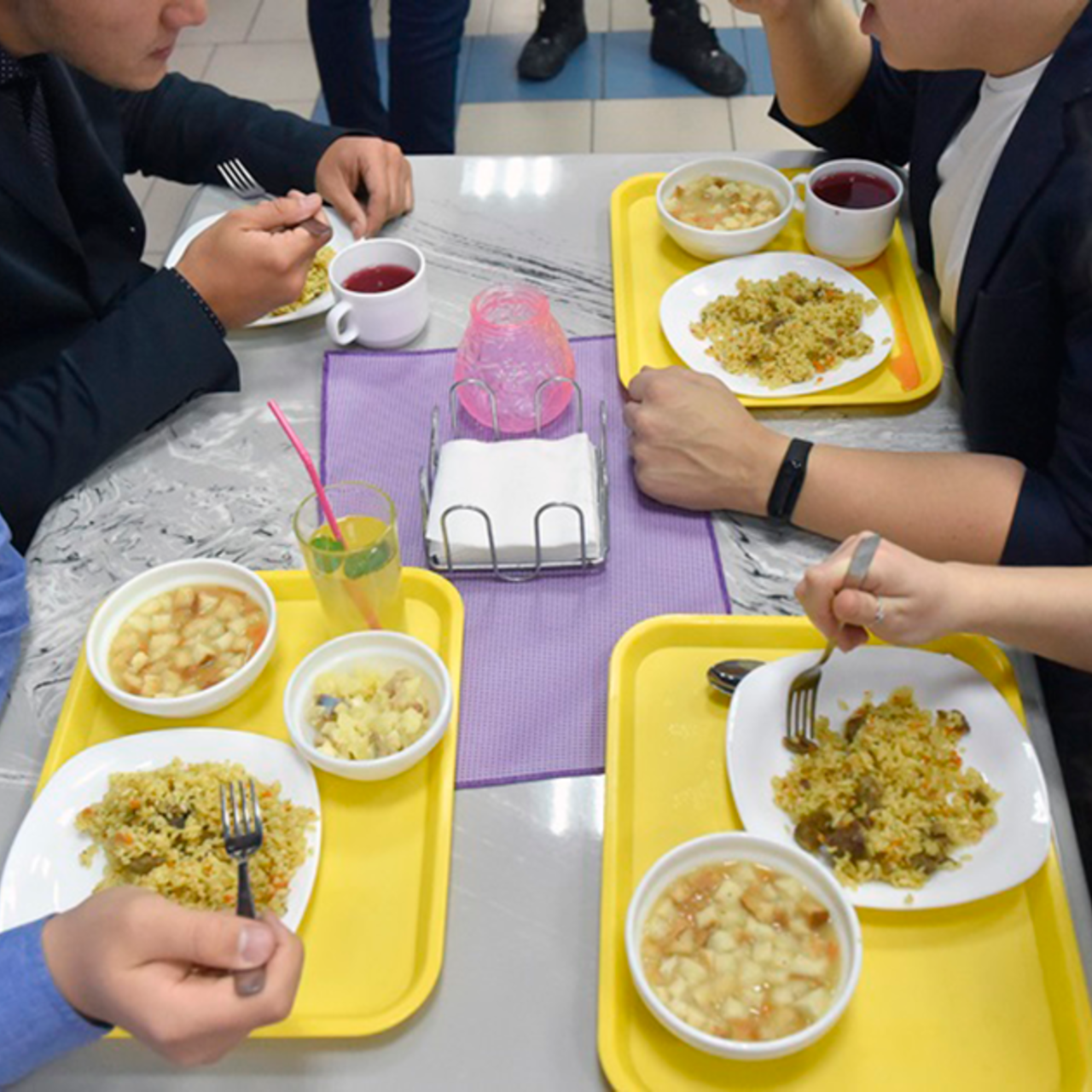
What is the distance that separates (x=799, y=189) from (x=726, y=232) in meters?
0.21

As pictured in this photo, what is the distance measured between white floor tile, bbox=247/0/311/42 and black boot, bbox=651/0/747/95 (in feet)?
4.30

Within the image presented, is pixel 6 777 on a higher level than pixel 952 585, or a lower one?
lower

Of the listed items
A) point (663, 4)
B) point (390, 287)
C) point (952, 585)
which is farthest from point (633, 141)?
point (952, 585)

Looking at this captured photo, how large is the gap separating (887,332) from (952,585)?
1.77 feet

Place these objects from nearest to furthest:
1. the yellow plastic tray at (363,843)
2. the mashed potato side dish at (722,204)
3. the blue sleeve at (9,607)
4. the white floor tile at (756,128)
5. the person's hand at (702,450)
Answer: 1. the yellow plastic tray at (363,843)
2. the blue sleeve at (9,607)
3. the person's hand at (702,450)
4. the mashed potato side dish at (722,204)
5. the white floor tile at (756,128)

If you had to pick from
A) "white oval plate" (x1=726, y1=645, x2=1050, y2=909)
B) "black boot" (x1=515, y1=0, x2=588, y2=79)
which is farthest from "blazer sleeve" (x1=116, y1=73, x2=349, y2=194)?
"black boot" (x1=515, y1=0, x2=588, y2=79)

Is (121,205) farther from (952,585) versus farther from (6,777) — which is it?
(952,585)

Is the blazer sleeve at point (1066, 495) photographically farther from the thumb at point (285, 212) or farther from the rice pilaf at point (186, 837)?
the thumb at point (285, 212)

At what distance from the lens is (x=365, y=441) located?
1.39 meters

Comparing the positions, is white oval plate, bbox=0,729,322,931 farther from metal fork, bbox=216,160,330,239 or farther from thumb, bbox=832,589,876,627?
metal fork, bbox=216,160,330,239

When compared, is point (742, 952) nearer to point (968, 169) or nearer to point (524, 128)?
point (968, 169)

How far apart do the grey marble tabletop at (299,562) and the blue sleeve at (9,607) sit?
0.03 m

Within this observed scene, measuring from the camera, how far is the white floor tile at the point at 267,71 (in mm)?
3771

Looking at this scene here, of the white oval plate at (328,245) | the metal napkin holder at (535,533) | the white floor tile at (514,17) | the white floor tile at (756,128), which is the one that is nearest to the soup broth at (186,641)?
the metal napkin holder at (535,533)
